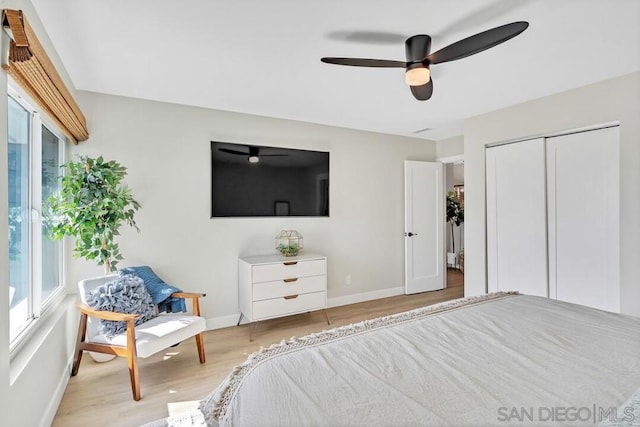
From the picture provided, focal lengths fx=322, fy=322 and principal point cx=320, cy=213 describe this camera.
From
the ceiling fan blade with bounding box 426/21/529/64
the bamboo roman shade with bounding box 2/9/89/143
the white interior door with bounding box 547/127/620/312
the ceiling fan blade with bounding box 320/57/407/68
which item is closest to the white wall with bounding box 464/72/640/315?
the white interior door with bounding box 547/127/620/312

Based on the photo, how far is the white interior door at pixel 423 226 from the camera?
4.78 m

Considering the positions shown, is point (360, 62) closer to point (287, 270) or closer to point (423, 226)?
point (287, 270)

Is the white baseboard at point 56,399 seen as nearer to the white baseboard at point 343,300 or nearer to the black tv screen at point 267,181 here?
the white baseboard at point 343,300

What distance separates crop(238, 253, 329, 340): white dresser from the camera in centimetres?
321

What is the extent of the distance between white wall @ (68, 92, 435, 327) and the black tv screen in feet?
0.31

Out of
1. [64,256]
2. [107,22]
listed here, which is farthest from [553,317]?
[64,256]

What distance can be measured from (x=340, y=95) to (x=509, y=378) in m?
2.67

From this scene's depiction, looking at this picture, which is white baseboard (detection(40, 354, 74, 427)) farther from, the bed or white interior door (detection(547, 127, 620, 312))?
white interior door (detection(547, 127, 620, 312))

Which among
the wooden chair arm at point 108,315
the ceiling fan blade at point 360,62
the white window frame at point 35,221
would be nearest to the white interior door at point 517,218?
the ceiling fan blade at point 360,62

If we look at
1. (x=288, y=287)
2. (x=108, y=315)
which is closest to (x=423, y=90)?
(x=288, y=287)

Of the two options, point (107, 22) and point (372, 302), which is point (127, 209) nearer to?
point (107, 22)

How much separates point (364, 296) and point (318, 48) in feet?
10.8

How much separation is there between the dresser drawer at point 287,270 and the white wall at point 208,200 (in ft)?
1.65

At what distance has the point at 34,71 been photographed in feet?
5.09
